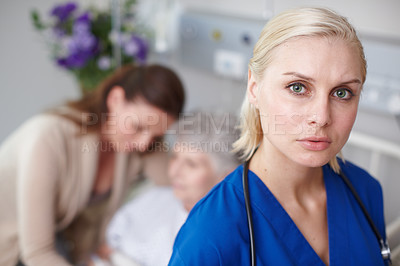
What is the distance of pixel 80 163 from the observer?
1468mm

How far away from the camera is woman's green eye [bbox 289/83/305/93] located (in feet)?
2.05

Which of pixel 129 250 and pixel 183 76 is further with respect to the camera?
pixel 183 76

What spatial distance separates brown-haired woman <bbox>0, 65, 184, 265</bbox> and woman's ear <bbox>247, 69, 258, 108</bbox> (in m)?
0.63

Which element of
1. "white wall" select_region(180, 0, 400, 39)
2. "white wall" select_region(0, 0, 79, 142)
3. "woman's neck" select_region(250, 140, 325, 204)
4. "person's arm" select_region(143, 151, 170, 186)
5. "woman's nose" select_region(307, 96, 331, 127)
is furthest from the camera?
"white wall" select_region(0, 0, 79, 142)

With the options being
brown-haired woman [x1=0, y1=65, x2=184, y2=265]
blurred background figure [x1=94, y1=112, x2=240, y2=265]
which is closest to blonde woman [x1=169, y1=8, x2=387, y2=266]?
blurred background figure [x1=94, y1=112, x2=240, y2=265]

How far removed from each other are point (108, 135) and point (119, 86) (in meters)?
0.21

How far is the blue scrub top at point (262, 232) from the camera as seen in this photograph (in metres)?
0.66

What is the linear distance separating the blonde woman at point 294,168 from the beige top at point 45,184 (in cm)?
76

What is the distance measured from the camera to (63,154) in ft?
4.58

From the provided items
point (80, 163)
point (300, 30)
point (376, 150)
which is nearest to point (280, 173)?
point (300, 30)

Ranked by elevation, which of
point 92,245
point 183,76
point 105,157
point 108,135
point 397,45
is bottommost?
point 92,245

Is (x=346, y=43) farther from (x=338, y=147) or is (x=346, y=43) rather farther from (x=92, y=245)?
(x=92, y=245)

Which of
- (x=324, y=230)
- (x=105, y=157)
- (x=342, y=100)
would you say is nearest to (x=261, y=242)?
(x=324, y=230)

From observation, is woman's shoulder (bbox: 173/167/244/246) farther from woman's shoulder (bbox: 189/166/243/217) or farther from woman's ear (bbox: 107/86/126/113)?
woman's ear (bbox: 107/86/126/113)
